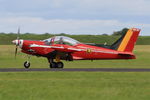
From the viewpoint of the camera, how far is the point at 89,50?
104 feet

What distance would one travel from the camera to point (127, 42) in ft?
110

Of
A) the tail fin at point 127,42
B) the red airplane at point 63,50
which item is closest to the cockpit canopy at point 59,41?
the red airplane at point 63,50

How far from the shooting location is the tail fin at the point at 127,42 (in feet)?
109

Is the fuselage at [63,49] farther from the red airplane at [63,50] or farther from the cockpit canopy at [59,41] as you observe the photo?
the cockpit canopy at [59,41]

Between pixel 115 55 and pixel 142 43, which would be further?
pixel 142 43

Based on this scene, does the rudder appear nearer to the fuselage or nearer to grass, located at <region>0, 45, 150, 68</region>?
the fuselage
